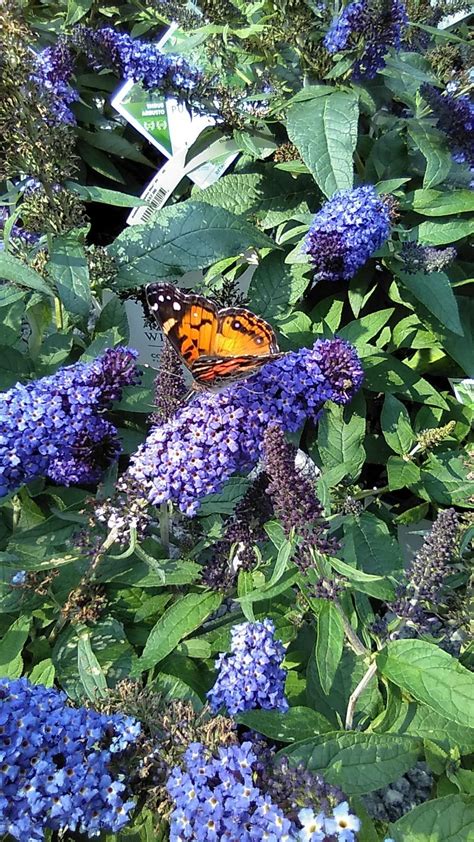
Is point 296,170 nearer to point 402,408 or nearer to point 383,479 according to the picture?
point 402,408

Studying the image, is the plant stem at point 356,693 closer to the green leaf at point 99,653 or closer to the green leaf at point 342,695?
the green leaf at point 342,695

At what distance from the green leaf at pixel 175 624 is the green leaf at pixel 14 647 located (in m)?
0.35

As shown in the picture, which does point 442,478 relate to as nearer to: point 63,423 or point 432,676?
point 432,676

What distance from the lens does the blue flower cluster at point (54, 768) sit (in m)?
1.32

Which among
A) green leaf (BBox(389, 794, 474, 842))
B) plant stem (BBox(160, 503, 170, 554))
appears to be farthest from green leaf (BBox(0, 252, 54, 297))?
green leaf (BBox(389, 794, 474, 842))

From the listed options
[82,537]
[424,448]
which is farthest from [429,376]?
[82,537]

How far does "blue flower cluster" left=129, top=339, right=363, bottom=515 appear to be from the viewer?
1.82m

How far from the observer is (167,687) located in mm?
2000

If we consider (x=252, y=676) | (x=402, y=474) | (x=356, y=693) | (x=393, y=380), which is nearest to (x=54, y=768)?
(x=252, y=676)

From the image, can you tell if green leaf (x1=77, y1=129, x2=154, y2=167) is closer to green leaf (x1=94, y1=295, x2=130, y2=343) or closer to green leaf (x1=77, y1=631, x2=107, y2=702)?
green leaf (x1=94, y1=295, x2=130, y2=343)

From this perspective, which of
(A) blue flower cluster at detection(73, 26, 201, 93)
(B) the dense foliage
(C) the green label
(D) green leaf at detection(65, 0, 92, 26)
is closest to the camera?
(B) the dense foliage

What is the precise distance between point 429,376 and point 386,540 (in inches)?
45.7

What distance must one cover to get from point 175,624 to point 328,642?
487 millimetres

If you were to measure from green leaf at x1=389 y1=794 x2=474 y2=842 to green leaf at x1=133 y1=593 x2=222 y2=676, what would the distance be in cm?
73
